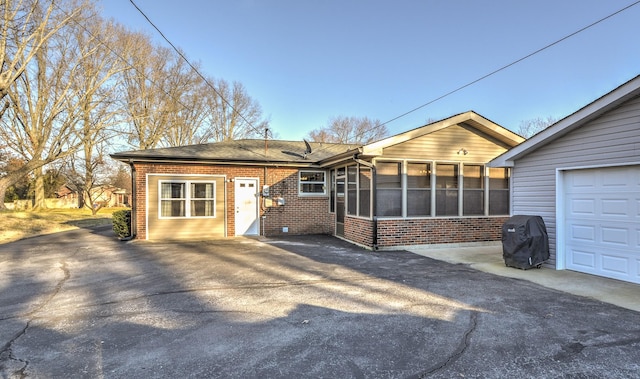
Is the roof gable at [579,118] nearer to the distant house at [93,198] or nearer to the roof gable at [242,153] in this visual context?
the roof gable at [242,153]

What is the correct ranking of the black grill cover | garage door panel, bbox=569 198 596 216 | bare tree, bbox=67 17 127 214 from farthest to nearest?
bare tree, bbox=67 17 127 214 → the black grill cover → garage door panel, bbox=569 198 596 216

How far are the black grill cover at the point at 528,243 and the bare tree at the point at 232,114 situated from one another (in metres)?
25.6

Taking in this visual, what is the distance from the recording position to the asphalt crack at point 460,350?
2914 millimetres

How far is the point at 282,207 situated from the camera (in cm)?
1246

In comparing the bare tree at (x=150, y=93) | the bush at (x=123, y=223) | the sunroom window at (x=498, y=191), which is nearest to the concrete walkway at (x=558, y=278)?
the sunroom window at (x=498, y=191)

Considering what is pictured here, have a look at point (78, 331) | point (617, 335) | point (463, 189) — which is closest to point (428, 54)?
point (463, 189)

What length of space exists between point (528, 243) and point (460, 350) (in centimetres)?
465

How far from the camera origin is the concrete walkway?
16.8ft

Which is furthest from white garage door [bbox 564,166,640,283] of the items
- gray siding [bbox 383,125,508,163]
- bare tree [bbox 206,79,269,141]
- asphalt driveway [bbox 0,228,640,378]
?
bare tree [bbox 206,79,269,141]

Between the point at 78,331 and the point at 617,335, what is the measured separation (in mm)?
5952

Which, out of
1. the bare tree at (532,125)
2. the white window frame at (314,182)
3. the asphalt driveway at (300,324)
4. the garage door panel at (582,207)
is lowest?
the asphalt driveway at (300,324)

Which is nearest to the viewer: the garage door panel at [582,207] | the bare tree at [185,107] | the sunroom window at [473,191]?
the garage door panel at [582,207]

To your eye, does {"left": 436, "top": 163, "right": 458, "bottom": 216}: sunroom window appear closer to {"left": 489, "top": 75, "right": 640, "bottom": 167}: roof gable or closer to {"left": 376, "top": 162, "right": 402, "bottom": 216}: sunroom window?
{"left": 376, "top": 162, "right": 402, "bottom": 216}: sunroom window

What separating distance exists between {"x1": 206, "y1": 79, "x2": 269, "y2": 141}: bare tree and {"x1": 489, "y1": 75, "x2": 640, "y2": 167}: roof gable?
2473 cm
